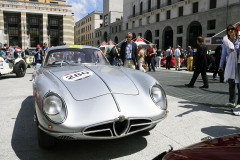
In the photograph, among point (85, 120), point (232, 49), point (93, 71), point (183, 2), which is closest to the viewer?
point (85, 120)

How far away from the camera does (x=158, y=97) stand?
2.71m

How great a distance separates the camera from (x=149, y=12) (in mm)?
42844

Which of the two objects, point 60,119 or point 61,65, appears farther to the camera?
point 61,65

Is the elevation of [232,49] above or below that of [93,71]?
above

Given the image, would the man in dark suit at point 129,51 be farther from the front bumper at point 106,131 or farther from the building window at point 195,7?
the building window at point 195,7

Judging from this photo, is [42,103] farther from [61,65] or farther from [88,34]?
[88,34]

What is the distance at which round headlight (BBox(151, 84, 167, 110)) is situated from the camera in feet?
8.68

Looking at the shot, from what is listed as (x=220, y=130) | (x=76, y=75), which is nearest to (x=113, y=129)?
(x=76, y=75)

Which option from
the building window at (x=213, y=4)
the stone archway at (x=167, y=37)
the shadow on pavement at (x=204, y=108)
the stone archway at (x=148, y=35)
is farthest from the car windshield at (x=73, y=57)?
the stone archway at (x=148, y=35)

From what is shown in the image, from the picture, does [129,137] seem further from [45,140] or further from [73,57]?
[73,57]

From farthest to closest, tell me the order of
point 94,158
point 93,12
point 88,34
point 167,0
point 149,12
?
point 88,34, point 93,12, point 149,12, point 167,0, point 94,158

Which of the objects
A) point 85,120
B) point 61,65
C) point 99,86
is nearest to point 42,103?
point 85,120

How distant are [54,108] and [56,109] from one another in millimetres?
26

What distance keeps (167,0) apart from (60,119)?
40.2m
